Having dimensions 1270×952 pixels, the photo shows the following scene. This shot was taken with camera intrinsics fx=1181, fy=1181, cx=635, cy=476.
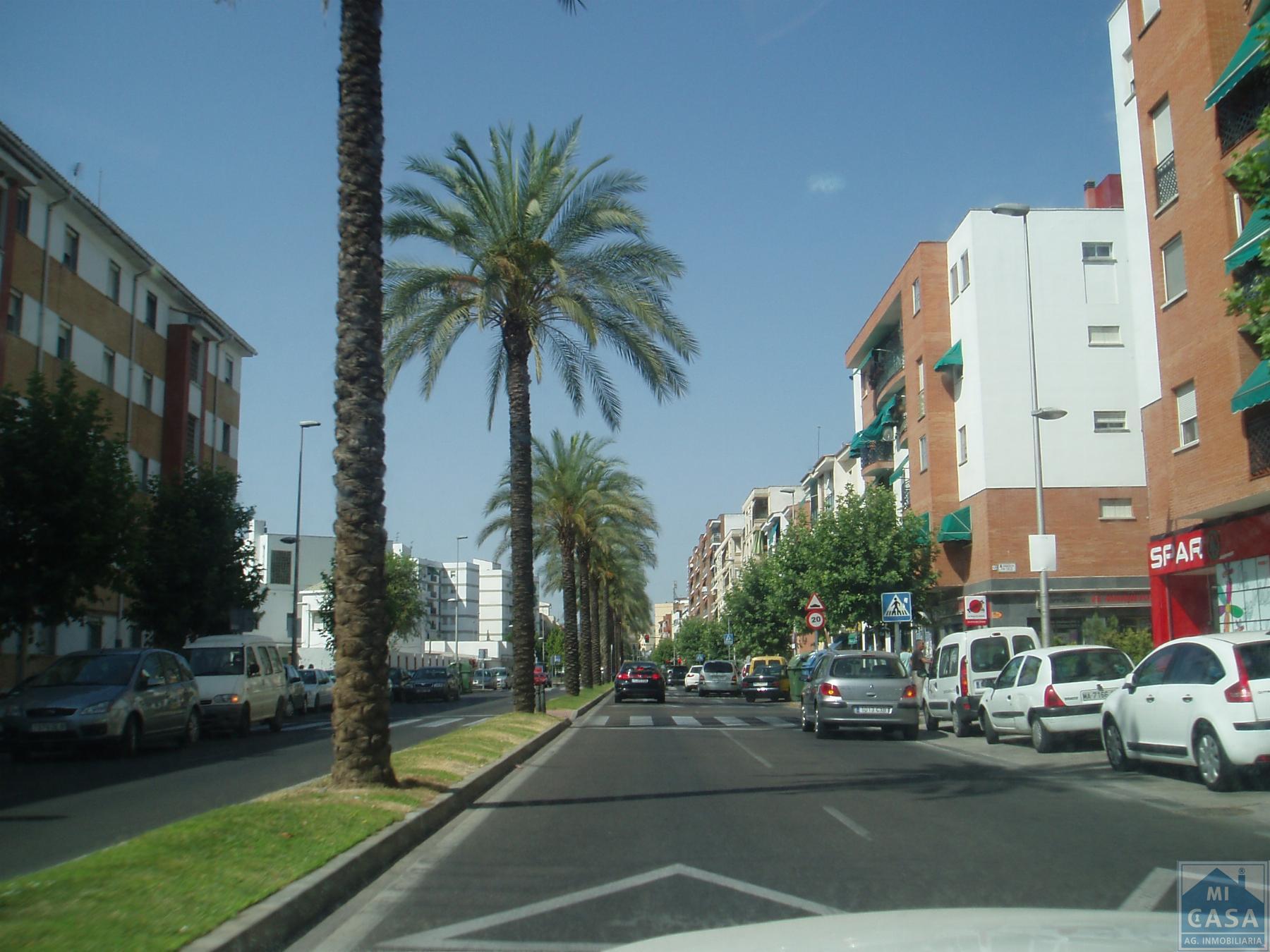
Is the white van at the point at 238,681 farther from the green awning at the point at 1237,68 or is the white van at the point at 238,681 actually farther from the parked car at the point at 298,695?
the green awning at the point at 1237,68

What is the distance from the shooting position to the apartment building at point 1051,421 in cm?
3672

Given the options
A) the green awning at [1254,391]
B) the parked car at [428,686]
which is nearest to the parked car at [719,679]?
the parked car at [428,686]

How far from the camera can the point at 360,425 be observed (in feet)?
37.4

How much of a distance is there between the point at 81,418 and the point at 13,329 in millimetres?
8286

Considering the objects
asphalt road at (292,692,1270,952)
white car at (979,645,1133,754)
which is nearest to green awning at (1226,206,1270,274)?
white car at (979,645,1133,754)

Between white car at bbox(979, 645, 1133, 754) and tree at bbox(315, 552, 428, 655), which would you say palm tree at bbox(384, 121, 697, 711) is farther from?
tree at bbox(315, 552, 428, 655)

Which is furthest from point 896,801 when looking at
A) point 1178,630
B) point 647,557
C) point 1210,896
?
point 647,557

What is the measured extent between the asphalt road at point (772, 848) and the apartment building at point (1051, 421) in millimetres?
21646

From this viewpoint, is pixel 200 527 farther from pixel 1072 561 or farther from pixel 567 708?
pixel 1072 561

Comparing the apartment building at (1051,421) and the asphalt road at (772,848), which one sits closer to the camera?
the asphalt road at (772,848)

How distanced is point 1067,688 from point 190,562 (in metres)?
25.7

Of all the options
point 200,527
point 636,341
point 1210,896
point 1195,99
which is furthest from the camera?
point 200,527

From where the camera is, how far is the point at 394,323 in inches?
938

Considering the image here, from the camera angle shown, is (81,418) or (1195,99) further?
(81,418)
